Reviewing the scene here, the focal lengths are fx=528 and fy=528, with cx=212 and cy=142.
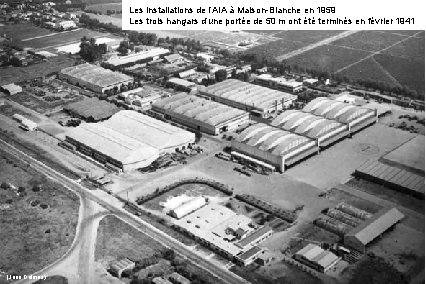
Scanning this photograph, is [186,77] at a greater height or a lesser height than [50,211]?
greater

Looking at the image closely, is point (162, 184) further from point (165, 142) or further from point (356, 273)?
point (356, 273)

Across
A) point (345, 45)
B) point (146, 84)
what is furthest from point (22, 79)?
point (345, 45)

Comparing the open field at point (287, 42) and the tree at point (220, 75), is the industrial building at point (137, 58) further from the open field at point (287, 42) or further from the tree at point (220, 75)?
Answer: the tree at point (220, 75)

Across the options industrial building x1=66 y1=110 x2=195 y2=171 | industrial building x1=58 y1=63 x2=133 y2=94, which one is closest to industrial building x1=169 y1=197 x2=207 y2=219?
industrial building x1=66 y1=110 x2=195 y2=171

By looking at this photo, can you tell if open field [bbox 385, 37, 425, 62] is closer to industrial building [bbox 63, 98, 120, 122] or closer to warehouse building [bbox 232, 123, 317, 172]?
warehouse building [bbox 232, 123, 317, 172]

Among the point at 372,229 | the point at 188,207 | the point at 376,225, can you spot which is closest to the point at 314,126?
the point at 376,225

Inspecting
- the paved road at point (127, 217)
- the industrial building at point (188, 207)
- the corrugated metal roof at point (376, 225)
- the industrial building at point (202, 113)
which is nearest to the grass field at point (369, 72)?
the industrial building at point (202, 113)
